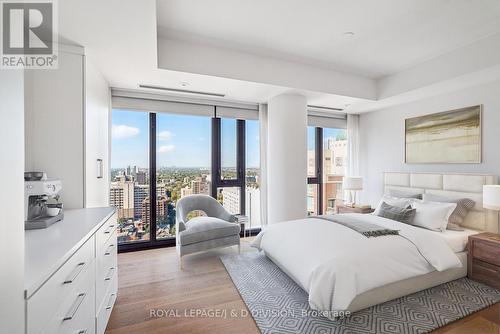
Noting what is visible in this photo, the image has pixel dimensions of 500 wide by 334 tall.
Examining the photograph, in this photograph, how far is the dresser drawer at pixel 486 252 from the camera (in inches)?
93.4

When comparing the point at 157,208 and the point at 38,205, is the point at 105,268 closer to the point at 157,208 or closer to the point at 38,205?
the point at 38,205

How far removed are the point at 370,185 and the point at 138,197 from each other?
14.1 feet

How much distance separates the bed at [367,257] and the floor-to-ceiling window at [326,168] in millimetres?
1798

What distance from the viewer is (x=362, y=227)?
2.57m

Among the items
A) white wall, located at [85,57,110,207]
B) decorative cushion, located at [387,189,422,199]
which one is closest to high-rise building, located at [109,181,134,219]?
white wall, located at [85,57,110,207]

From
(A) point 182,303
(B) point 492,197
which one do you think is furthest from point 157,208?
(B) point 492,197

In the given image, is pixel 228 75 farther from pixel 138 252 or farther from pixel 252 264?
pixel 138 252

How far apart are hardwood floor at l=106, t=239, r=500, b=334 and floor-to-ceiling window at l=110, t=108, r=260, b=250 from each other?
0.80m

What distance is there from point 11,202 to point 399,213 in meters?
3.63

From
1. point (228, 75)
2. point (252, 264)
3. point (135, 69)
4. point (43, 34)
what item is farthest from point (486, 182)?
point (43, 34)

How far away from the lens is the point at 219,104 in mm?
3979

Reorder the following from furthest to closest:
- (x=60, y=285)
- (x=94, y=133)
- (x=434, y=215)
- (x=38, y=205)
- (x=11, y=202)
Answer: (x=434, y=215), (x=94, y=133), (x=38, y=205), (x=60, y=285), (x=11, y=202)

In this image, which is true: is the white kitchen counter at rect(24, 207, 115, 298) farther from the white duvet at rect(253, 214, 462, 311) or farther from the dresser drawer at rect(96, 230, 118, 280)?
the white duvet at rect(253, 214, 462, 311)

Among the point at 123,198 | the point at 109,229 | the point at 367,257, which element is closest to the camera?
the point at 109,229
